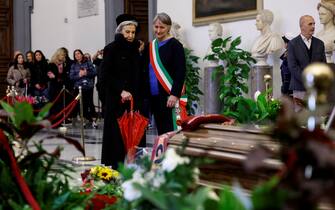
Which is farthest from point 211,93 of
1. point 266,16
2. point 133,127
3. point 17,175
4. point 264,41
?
point 17,175

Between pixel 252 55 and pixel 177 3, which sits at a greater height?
pixel 177 3

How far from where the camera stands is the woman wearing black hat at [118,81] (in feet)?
22.6

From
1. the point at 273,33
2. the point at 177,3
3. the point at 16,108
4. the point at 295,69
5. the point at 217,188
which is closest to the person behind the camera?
the point at 16,108

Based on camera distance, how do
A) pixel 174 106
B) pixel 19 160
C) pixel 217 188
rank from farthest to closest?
1. pixel 174 106
2. pixel 217 188
3. pixel 19 160

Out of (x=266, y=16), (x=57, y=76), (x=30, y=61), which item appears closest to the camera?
(x=266, y=16)

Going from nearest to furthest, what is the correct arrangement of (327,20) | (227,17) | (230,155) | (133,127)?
(230,155)
(133,127)
(327,20)
(227,17)

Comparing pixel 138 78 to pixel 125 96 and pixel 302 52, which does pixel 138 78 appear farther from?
pixel 302 52

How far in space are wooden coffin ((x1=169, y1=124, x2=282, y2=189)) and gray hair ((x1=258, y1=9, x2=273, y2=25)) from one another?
32.1 ft

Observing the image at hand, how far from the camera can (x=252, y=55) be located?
11.9 m

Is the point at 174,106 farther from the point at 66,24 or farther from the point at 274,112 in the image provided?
the point at 66,24

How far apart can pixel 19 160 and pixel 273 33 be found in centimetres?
1025

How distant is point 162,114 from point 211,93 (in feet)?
20.1

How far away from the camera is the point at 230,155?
1.76 metres

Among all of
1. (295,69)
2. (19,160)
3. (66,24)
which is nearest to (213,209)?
(19,160)
